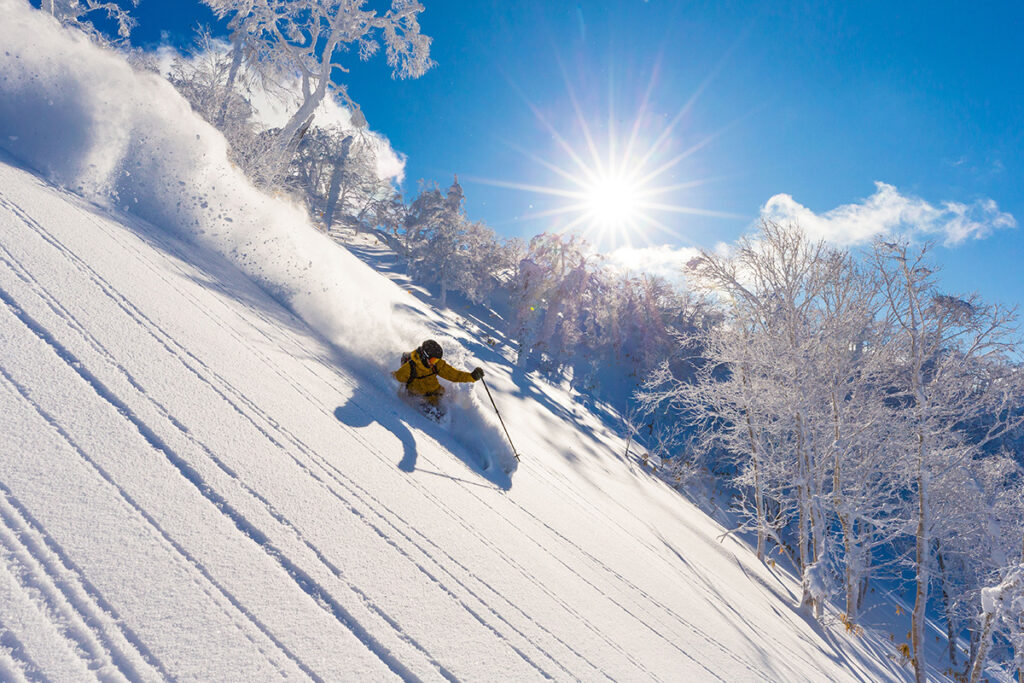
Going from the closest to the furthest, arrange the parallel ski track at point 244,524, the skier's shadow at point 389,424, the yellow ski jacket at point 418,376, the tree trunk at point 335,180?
1. the parallel ski track at point 244,524
2. the skier's shadow at point 389,424
3. the yellow ski jacket at point 418,376
4. the tree trunk at point 335,180

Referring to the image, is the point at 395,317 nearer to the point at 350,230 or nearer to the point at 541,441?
the point at 541,441

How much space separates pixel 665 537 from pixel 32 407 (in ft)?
23.3

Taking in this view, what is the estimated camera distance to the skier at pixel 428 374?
5.49 meters

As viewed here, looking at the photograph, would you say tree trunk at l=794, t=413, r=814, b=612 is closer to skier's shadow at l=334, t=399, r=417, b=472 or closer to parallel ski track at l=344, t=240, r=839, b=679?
parallel ski track at l=344, t=240, r=839, b=679

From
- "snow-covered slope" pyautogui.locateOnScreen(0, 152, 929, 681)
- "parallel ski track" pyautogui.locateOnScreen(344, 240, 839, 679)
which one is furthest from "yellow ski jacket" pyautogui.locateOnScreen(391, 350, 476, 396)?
"parallel ski track" pyautogui.locateOnScreen(344, 240, 839, 679)

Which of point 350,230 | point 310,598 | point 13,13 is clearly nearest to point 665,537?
point 310,598

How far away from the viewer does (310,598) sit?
80.0 inches

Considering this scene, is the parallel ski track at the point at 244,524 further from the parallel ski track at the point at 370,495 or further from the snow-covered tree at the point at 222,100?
the snow-covered tree at the point at 222,100

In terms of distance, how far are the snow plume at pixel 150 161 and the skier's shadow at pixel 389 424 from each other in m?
1.64

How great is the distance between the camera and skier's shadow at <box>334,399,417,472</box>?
13.3 ft

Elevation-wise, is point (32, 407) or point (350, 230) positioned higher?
point (350, 230)

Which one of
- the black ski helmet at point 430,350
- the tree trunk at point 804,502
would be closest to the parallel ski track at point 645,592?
the black ski helmet at point 430,350

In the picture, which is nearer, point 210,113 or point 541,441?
point 541,441

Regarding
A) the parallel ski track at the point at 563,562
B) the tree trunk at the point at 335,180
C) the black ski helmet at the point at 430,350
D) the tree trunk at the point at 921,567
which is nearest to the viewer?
the parallel ski track at the point at 563,562
